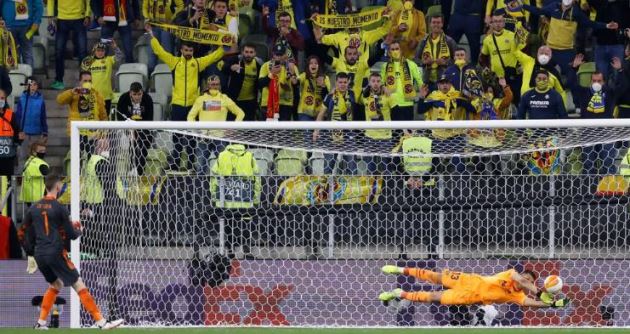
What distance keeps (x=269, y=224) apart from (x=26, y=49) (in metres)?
6.78

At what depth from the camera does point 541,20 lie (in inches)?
817

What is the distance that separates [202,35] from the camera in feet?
65.9

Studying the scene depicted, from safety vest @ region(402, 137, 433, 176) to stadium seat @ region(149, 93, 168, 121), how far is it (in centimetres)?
530

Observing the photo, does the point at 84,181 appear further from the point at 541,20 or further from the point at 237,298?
the point at 541,20

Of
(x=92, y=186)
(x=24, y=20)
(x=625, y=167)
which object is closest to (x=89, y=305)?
(x=92, y=186)

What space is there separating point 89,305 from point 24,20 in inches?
313

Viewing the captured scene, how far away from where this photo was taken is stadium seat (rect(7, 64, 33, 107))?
21125 millimetres

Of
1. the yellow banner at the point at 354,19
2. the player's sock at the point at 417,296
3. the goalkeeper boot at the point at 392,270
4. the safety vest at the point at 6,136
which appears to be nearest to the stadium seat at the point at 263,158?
the goalkeeper boot at the point at 392,270

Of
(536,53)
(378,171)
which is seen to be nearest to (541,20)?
(536,53)

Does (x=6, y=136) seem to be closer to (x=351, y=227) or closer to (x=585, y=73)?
(x=351, y=227)

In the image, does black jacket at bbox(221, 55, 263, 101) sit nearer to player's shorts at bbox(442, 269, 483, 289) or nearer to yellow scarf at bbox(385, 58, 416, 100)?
yellow scarf at bbox(385, 58, 416, 100)

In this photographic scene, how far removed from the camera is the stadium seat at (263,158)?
1677cm

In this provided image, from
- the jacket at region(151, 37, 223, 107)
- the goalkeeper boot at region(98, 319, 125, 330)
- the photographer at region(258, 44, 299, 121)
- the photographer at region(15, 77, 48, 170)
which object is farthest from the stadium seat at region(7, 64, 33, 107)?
the goalkeeper boot at region(98, 319, 125, 330)

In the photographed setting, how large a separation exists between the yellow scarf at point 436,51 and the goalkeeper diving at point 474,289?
528cm
